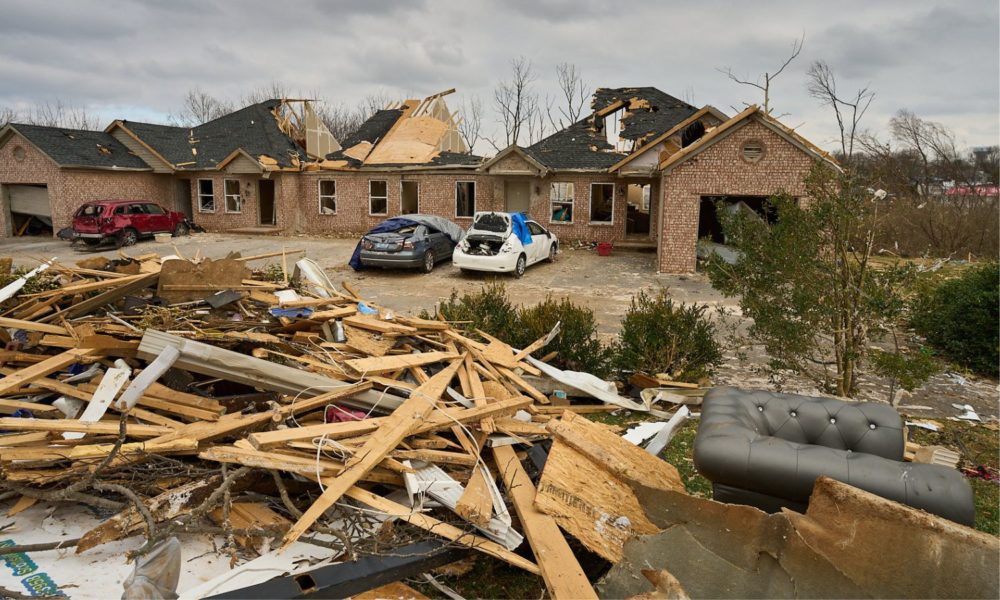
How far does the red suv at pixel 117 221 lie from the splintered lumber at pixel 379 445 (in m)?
21.2

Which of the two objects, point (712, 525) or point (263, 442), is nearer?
point (712, 525)

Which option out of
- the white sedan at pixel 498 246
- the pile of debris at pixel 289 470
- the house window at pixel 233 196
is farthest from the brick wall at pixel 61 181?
the pile of debris at pixel 289 470

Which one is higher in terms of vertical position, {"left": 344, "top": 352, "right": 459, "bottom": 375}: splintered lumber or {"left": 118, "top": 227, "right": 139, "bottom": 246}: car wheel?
{"left": 118, "top": 227, "right": 139, "bottom": 246}: car wheel

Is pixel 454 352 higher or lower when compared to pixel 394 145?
lower

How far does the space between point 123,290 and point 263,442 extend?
3.92 m

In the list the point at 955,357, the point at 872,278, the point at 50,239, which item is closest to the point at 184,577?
the point at 872,278

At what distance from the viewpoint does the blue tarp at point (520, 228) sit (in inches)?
697

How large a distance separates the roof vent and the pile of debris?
13345mm

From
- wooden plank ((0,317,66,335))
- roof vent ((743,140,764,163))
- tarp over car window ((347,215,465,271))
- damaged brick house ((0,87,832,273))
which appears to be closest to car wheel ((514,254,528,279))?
tarp over car window ((347,215,465,271))

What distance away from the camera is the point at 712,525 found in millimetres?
3344

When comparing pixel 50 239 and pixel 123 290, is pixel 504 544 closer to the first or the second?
pixel 123 290

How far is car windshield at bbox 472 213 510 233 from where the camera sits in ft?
58.2

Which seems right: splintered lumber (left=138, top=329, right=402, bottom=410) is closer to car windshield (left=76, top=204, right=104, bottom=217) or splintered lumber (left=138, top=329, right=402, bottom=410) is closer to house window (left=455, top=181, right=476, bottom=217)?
house window (left=455, top=181, right=476, bottom=217)

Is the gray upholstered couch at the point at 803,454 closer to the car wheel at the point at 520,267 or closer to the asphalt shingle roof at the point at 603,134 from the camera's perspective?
the car wheel at the point at 520,267
